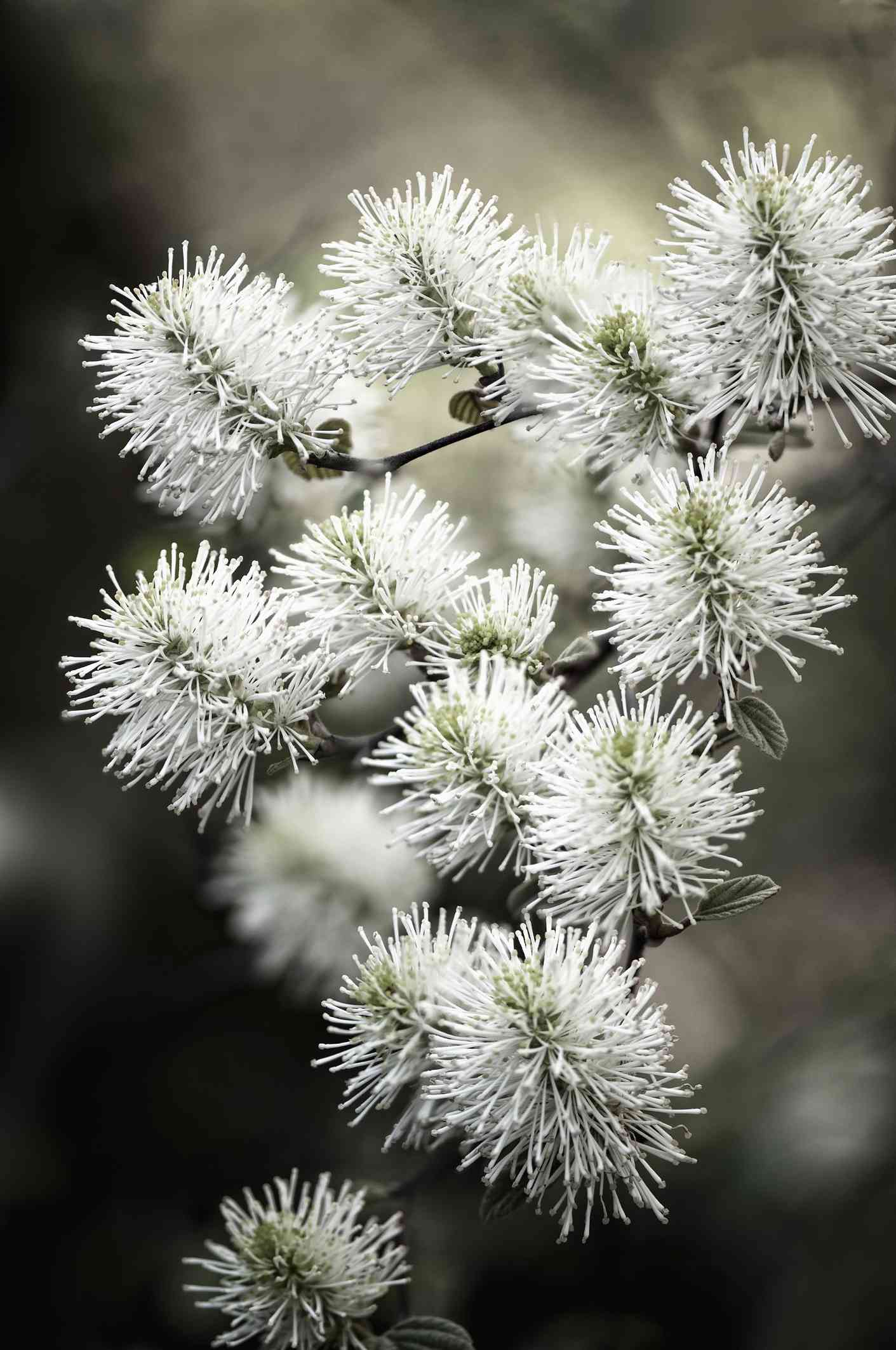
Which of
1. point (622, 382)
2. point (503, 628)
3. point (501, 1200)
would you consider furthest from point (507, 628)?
point (501, 1200)

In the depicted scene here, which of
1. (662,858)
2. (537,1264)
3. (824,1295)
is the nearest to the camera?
(662,858)

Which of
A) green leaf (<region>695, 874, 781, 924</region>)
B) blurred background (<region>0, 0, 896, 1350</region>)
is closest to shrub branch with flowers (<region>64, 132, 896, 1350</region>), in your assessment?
green leaf (<region>695, 874, 781, 924</region>)

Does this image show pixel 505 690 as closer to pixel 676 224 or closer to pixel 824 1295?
pixel 676 224

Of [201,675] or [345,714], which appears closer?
[201,675]

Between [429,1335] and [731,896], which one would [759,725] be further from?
[429,1335]

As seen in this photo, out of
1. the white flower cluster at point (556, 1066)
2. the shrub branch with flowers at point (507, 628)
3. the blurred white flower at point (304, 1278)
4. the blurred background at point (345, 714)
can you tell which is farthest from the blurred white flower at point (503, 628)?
the blurred background at point (345, 714)

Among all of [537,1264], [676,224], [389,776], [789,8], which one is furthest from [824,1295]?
[789,8]

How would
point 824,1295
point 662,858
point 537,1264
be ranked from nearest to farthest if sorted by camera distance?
point 662,858
point 824,1295
point 537,1264

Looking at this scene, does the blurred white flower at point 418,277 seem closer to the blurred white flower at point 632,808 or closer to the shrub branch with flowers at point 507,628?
the shrub branch with flowers at point 507,628
